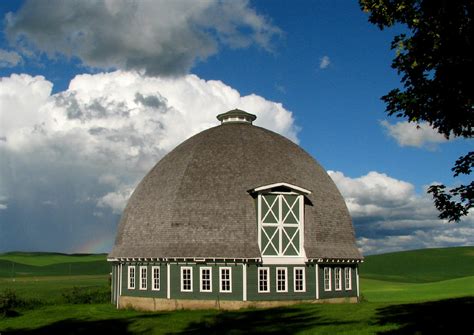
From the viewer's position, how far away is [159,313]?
118ft

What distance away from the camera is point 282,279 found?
37.2 m

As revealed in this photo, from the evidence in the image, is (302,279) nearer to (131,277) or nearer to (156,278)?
(156,278)

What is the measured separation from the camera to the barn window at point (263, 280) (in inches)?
1444

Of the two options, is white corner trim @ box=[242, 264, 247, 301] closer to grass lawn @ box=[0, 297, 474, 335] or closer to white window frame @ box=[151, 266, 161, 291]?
grass lawn @ box=[0, 297, 474, 335]

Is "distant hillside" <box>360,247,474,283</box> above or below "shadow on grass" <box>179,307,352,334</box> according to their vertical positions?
below

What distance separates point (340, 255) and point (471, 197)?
2177 cm

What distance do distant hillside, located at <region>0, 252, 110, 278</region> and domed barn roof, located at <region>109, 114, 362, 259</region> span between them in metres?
72.8

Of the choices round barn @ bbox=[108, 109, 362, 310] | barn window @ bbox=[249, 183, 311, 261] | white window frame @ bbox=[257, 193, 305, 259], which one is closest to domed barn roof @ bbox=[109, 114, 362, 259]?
round barn @ bbox=[108, 109, 362, 310]

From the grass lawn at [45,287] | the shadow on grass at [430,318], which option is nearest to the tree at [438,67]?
the shadow on grass at [430,318]

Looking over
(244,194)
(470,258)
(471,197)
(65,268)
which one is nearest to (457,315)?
(471,197)

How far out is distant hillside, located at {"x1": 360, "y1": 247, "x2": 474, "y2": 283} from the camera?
285 ft

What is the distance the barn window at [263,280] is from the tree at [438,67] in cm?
1922

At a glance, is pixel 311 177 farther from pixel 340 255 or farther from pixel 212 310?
pixel 212 310

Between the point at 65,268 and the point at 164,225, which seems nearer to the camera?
the point at 164,225
